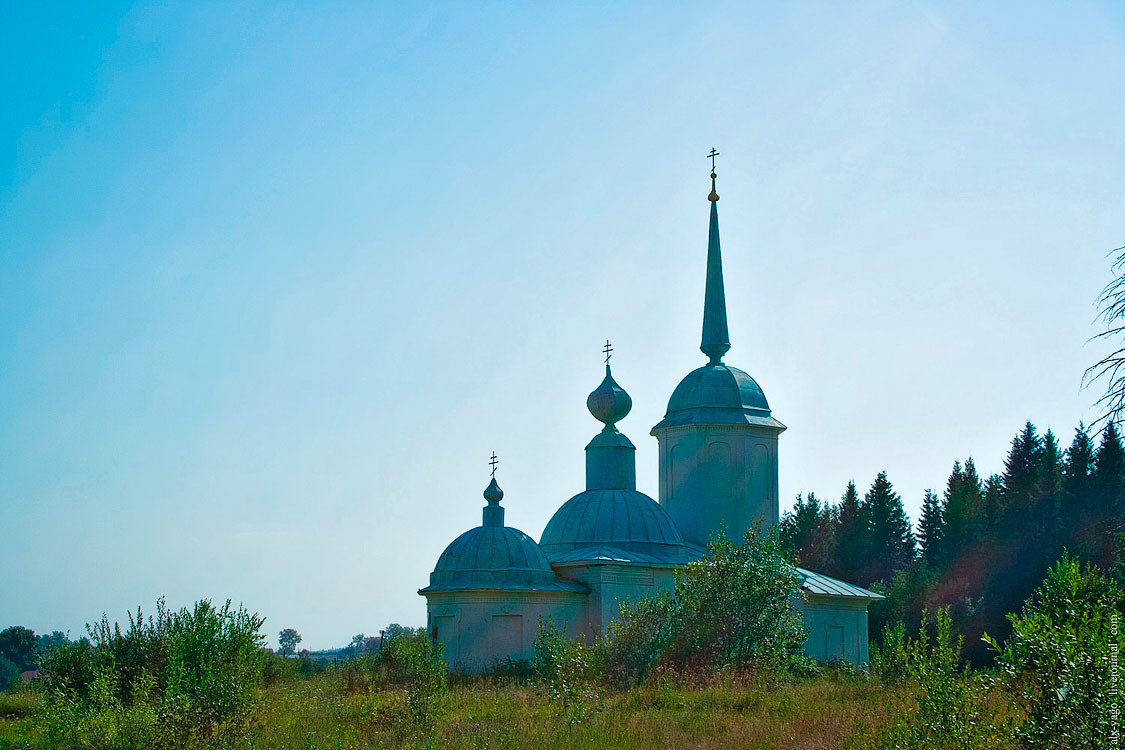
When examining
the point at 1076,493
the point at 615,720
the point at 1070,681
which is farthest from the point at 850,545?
the point at 1070,681

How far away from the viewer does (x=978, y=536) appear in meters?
51.8

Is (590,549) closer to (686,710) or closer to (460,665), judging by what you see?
(460,665)

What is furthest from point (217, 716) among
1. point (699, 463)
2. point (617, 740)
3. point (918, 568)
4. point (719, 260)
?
point (918, 568)

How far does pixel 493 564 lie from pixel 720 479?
8678 mm

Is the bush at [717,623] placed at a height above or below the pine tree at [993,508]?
below

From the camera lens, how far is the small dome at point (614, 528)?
30125mm

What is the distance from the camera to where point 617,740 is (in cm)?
1281

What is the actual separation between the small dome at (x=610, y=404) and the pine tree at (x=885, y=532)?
94.6ft

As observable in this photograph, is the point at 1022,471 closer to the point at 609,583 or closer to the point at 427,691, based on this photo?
the point at 609,583

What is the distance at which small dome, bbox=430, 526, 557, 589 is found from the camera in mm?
27172

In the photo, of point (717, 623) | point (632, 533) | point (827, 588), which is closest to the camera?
point (717, 623)

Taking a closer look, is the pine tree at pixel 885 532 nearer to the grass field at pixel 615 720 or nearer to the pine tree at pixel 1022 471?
the pine tree at pixel 1022 471

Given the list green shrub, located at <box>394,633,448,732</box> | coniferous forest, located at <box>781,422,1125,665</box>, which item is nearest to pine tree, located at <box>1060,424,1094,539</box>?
coniferous forest, located at <box>781,422,1125,665</box>

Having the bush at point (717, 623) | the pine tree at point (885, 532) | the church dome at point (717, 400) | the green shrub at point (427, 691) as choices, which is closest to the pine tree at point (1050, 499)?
the pine tree at point (885, 532)
